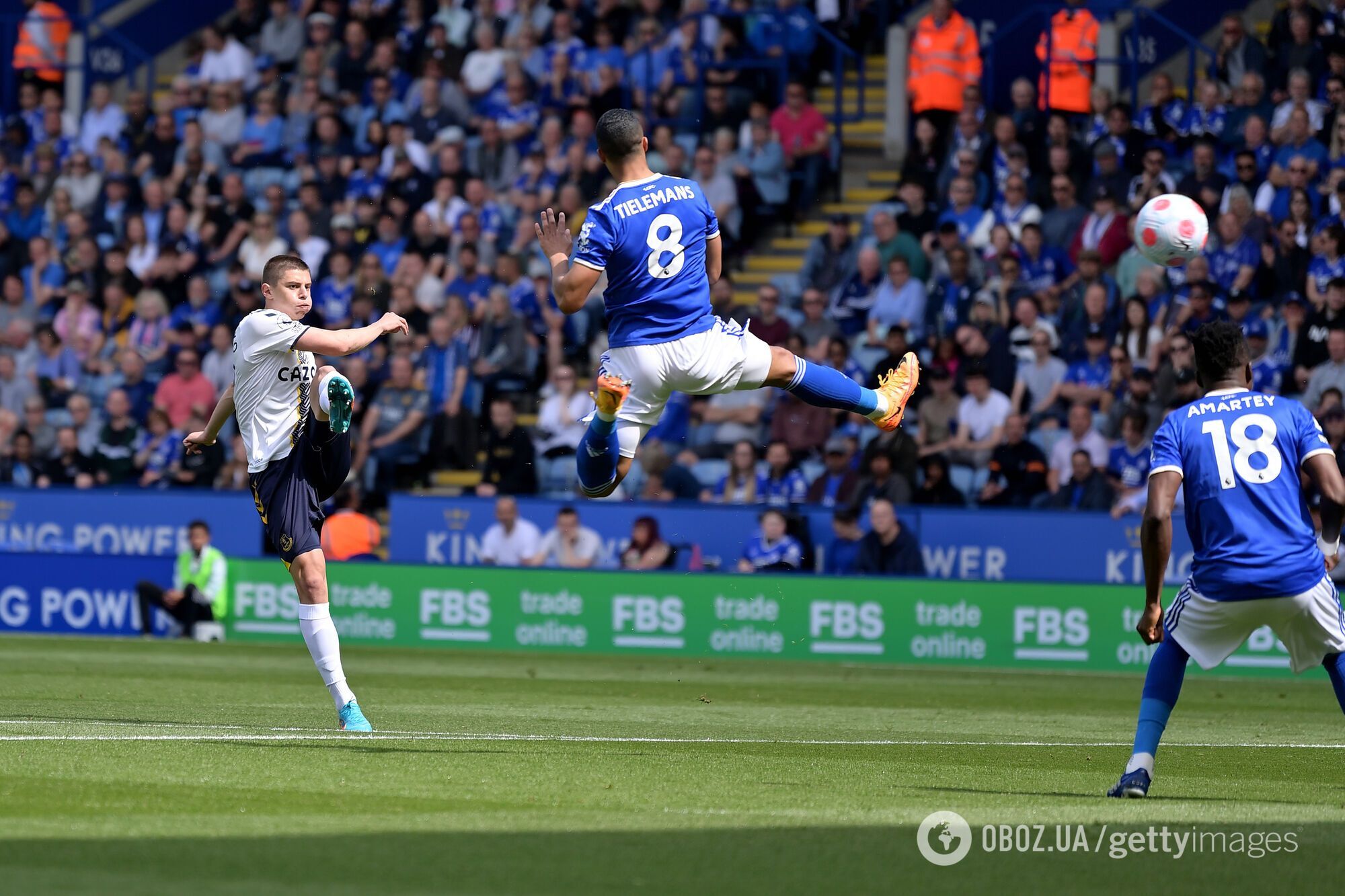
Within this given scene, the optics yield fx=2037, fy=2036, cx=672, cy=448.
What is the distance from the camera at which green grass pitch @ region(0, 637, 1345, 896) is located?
6.05 m

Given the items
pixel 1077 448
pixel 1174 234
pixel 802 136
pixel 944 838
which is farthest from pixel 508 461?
pixel 944 838

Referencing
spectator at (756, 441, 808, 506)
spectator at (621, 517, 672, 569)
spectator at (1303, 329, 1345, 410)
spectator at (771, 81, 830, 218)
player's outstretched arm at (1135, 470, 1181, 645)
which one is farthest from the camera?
spectator at (771, 81, 830, 218)

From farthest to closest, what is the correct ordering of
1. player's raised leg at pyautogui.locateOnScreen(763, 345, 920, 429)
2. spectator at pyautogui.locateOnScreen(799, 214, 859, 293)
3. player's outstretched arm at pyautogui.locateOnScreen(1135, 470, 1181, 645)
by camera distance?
1. spectator at pyautogui.locateOnScreen(799, 214, 859, 293)
2. player's raised leg at pyautogui.locateOnScreen(763, 345, 920, 429)
3. player's outstretched arm at pyautogui.locateOnScreen(1135, 470, 1181, 645)

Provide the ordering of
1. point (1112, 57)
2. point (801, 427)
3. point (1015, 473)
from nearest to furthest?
point (1015, 473) < point (801, 427) < point (1112, 57)

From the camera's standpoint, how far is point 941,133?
24.2 meters

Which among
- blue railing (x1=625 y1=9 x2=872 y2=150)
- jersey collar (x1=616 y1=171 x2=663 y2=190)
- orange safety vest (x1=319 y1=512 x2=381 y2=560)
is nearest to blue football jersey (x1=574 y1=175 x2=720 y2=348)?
jersey collar (x1=616 y1=171 x2=663 y2=190)

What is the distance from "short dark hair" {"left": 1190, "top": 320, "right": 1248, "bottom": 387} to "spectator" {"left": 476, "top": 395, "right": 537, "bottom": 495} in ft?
47.3

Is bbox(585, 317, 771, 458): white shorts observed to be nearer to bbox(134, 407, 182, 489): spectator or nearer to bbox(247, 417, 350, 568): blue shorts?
bbox(247, 417, 350, 568): blue shorts

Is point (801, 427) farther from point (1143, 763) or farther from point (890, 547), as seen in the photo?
point (1143, 763)

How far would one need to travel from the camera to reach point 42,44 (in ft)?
103

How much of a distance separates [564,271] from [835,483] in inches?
430

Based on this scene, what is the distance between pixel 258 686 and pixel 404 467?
8727 mm

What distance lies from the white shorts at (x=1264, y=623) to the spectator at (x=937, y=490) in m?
12.3

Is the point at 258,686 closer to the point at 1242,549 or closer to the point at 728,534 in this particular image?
the point at 728,534
